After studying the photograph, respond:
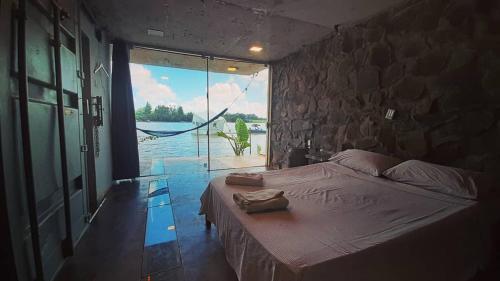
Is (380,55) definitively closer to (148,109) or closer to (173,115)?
(148,109)

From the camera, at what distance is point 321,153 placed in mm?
3221

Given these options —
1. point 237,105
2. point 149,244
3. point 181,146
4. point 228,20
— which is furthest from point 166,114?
point 149,244

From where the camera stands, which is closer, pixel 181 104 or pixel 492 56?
pixel 492 56

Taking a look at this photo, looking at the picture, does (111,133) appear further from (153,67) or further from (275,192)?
(275,192)

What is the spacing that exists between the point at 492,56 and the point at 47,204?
3199mm

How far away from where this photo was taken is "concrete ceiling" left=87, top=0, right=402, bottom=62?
88.0 inches

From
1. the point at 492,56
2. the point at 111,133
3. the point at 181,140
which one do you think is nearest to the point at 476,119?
the point at 492,56

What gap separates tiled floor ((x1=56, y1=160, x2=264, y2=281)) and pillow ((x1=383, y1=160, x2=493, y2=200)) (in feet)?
5.16

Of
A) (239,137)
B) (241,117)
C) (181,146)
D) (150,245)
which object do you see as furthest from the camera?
(181,146)

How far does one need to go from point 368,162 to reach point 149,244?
211 centimetres

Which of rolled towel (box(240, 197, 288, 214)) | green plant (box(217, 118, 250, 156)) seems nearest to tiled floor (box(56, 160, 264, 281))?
rolled towel (box(240, 197, 288, 214))

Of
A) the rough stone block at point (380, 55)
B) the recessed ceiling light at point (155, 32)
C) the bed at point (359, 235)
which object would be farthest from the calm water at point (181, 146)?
the bed at point (359, 235)

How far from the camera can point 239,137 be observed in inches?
225

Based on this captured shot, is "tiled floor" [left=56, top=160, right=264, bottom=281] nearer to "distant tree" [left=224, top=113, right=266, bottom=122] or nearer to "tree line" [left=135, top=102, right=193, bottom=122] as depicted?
"tree line" [left=135, top=102, right=193, bottom=122]
